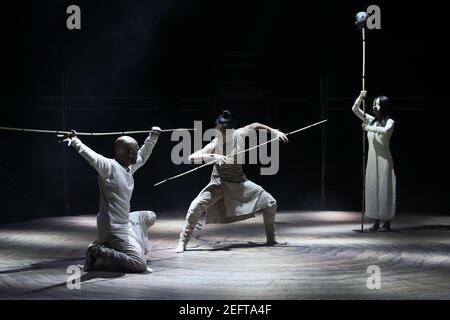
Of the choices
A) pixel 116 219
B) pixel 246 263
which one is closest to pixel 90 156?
pixel 116 219

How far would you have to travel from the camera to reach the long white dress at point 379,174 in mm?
7445

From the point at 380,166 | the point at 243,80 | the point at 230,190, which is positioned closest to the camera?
the point at 230,190

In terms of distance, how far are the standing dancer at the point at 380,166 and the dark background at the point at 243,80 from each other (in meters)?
2.47

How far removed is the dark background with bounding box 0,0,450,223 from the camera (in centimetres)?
1006

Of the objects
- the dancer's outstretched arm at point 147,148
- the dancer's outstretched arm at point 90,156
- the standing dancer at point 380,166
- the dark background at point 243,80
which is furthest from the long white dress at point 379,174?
the dancer's outstretched arm at point 90,156

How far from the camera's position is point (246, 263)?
5.43 m

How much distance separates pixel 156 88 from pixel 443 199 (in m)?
4.49

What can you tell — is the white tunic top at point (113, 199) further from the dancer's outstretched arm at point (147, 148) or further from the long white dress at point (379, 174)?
the long white dress at point (379, 174)

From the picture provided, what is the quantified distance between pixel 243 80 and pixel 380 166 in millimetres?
3302

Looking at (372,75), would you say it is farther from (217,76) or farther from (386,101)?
(386,101)

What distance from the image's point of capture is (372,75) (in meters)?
10.2

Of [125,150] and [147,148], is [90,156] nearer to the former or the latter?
[125,150]

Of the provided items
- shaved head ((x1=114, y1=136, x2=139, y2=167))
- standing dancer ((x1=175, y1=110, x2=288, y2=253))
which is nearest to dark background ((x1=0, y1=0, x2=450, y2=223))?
standing dancer ((x1=175, y1=110, x2=288, y2=253))

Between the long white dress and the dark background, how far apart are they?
2469mm
